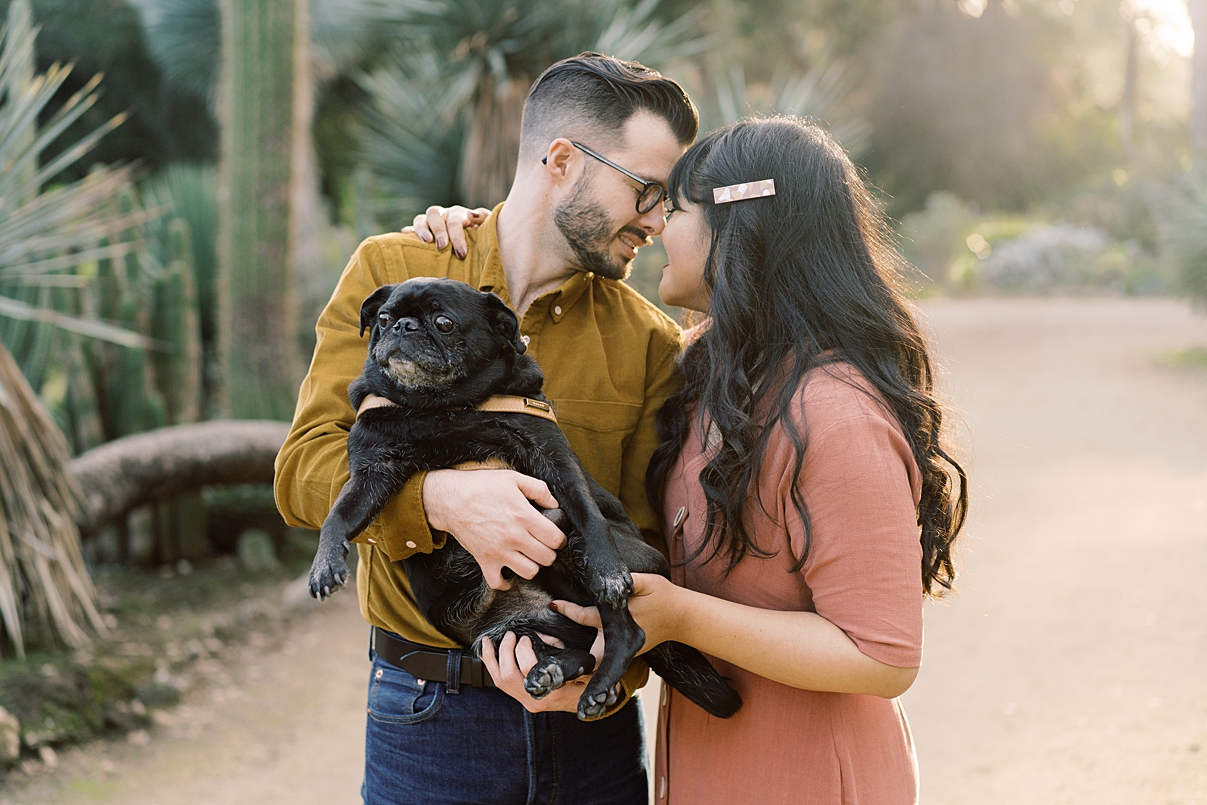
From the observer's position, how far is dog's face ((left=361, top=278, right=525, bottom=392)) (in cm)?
225

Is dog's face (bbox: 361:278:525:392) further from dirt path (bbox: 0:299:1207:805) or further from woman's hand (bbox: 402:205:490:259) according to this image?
dirt path (bbox: 0:299:1207:805)

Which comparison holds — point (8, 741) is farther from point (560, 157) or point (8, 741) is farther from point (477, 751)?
point (560, 157)

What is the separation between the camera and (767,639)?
1.89m

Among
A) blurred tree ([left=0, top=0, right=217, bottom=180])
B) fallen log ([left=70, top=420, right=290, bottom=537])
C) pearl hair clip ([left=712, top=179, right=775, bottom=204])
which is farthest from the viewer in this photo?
blurred tree ([left=0, top=0, right=217, bottom=180])

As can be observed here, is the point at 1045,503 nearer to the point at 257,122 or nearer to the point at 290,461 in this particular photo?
the point at 257,122

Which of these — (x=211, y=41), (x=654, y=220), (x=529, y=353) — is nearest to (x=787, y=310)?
(x=654, y=220)

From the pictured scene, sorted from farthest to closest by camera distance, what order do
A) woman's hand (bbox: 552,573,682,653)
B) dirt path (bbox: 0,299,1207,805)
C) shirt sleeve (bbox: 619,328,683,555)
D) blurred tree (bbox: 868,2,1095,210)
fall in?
blurred tree (bbox: 868,2,1095,210), dirt path (bbox: 0,299,1207,805), shirt sleeve (bbox: 619,328,683,555), woman's hand (bbox: 552,573,682,653)

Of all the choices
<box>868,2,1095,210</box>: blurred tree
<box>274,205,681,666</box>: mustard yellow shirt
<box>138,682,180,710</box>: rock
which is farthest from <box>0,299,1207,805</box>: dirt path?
<box>868,2,1095,210</box>: blurred tree

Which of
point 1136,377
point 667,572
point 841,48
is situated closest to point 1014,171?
point 841,48

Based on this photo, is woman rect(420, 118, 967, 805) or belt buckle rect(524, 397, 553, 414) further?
belt buckle rect(524, 397, 553, 414)

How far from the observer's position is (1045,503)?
8930mm

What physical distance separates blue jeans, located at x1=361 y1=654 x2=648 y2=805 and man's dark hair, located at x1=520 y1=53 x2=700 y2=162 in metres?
1.51

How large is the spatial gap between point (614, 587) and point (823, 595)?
44 centimetres

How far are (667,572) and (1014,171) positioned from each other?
3158cm
